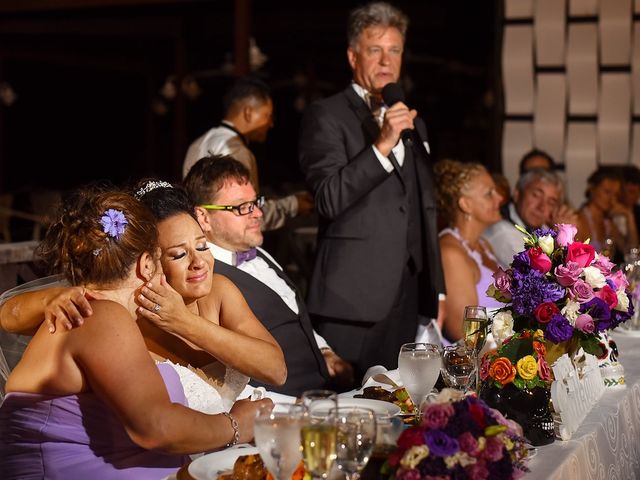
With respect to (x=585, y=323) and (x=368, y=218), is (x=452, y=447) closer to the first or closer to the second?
(x=585, y=323)

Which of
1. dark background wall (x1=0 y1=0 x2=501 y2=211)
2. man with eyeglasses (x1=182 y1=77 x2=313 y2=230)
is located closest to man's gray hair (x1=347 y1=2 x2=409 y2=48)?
man with eyeglasses (x1=182 y1=77 x2=313 y2=230)

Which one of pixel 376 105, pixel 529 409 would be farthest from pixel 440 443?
pixel 376 105

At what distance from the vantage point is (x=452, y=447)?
4.39 feet

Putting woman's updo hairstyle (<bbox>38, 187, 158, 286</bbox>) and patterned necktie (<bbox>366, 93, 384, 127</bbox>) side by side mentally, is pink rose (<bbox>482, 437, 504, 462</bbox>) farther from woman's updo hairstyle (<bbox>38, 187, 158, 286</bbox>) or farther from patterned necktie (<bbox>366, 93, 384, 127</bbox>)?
patterned necktie (<bbox>366, 93, 384, 127</bbox>)

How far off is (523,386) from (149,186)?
100cm

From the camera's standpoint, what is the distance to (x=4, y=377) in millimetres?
2375

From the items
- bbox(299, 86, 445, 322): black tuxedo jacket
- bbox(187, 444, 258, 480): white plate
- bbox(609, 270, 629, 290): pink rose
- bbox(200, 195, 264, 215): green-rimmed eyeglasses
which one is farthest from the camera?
bbox(299, 86, 445, 322): black tuxedo jacket

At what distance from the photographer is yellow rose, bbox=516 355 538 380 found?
→ 1.86 meters

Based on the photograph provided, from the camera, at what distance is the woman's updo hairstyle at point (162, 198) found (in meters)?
2.22

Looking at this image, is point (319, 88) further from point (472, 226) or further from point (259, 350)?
point (259, 350)

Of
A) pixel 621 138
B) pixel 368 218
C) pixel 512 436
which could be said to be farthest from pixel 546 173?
pixel 512 436

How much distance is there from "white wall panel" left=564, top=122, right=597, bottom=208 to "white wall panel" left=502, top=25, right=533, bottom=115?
0.32m

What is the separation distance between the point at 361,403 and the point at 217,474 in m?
0.46

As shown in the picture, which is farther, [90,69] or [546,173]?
[90,69]
